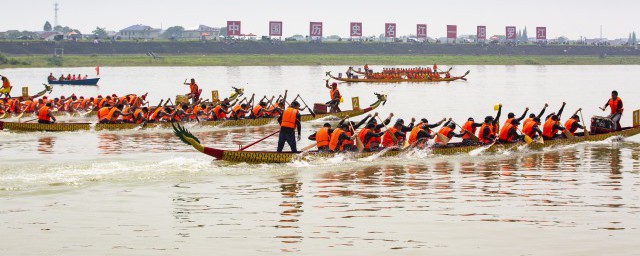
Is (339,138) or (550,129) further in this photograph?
(550,129)

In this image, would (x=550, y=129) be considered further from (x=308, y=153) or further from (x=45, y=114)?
(x=45, y=114)

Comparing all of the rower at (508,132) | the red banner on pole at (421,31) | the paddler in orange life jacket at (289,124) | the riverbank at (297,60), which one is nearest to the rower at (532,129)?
the rower at (508,132)

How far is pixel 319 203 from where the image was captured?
21156mm

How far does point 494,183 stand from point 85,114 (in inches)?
1095

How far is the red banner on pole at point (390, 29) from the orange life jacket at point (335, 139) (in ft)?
531

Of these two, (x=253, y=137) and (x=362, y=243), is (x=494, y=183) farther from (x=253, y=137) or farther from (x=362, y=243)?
(x=253, y=137)

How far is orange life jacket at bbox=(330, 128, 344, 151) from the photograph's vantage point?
26.9 metres

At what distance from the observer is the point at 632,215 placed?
1941cm

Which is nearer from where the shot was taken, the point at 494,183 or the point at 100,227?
the point at 100,227

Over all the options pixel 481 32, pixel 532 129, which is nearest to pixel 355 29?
pixel 481 32

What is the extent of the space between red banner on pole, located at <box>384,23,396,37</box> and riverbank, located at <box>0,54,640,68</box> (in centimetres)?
2204

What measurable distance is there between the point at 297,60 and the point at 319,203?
13209 centimetres

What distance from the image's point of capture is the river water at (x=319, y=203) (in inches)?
669

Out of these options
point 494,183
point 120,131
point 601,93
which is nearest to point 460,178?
point 494,183
